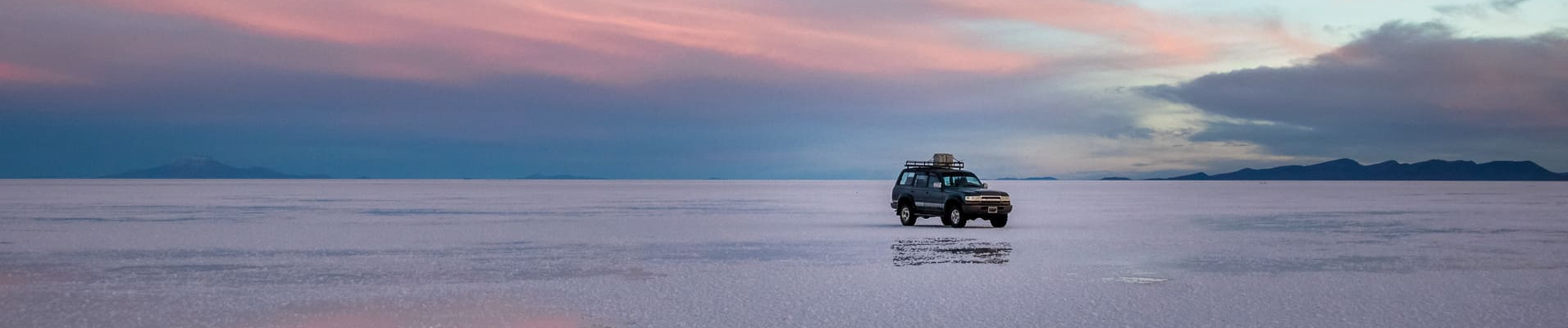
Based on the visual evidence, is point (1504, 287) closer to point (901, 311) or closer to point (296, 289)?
point (901, 311)

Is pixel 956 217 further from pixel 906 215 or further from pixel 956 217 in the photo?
pixel 906 215

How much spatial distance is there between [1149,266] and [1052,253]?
3.19 metres

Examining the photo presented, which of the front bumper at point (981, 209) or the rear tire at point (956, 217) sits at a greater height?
the front bumper at point (981, 209)

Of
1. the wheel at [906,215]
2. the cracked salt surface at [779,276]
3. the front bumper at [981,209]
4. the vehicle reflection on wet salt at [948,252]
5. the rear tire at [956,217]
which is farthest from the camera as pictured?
the wheel at [906,215]

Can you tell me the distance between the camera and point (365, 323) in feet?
35.9

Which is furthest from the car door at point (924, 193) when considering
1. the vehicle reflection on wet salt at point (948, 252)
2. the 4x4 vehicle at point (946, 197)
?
the vehicle reflection on wet salt at point (948, 252)

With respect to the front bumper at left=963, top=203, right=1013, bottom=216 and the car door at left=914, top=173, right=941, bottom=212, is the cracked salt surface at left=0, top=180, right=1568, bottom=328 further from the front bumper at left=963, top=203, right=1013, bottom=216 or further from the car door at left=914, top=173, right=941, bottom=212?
the car door at left=914, top=173, right=941, bottom=212

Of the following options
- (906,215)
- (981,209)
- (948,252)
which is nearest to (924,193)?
(906,215)

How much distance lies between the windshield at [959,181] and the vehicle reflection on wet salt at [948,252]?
724 centimetres

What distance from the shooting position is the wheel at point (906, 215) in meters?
32.3

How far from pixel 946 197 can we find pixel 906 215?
1.65 metres

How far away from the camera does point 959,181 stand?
32406 millimetres

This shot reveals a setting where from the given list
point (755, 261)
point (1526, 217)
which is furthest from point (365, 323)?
point (1526, 217)

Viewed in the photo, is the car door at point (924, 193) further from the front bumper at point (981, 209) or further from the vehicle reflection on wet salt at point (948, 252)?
the vehicle reflection on wet salt at point (948, 252)
